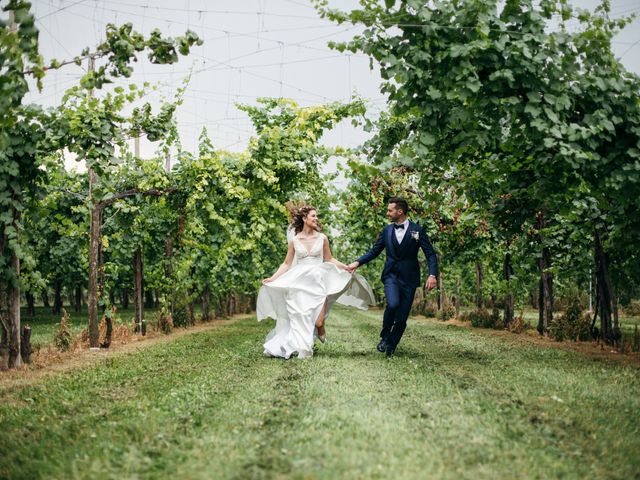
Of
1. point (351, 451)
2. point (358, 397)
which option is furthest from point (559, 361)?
point (351, 451)

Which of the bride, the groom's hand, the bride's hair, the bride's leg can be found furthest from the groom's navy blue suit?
the bride's hair

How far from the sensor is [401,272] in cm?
1026

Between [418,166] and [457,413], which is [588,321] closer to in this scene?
Answer: [418,166]

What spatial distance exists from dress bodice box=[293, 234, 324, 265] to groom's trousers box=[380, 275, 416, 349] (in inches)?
55.4

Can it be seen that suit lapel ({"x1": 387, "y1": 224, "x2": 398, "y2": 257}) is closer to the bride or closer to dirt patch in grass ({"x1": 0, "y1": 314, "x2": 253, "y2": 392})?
the bride

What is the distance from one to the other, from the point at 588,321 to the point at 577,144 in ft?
25.6

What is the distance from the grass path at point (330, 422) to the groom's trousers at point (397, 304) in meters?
0.98

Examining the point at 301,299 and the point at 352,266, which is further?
the point at 352,266

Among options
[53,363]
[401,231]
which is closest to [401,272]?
[401,231]

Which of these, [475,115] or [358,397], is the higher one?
[475,115]

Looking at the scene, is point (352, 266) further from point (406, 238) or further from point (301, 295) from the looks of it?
point (406, 238)

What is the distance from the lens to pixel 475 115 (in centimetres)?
870

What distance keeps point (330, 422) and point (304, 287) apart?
577 cm

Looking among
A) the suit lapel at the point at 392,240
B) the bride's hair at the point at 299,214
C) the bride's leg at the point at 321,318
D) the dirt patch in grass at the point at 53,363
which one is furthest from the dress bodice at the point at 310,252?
the dirt patch in grass at the point at 53,363
